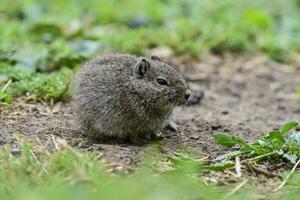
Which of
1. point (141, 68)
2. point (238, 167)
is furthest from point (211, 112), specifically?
point (238, 167)

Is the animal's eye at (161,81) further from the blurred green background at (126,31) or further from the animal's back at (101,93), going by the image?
the blurred green background at (126,31)

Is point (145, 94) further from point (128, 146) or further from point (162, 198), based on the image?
point (162, 198)

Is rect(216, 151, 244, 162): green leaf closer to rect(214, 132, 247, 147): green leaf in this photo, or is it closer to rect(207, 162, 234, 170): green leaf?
rect(207, 162, 234, 170): green leaf

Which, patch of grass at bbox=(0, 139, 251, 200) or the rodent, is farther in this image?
the rodent

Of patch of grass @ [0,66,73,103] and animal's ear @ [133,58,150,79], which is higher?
animal's ear @ [133,58,150,79]

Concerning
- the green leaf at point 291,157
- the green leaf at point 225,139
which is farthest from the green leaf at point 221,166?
the green leaf at point 225,139

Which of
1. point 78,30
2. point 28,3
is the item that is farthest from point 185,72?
point 28,3

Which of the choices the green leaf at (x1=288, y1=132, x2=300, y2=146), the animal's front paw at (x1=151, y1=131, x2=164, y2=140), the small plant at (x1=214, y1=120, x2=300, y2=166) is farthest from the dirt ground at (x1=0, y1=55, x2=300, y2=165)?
the green leaf at (x1=288, y1=132, x2=300, y2=146)

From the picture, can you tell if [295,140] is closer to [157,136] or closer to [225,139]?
[225,139]
